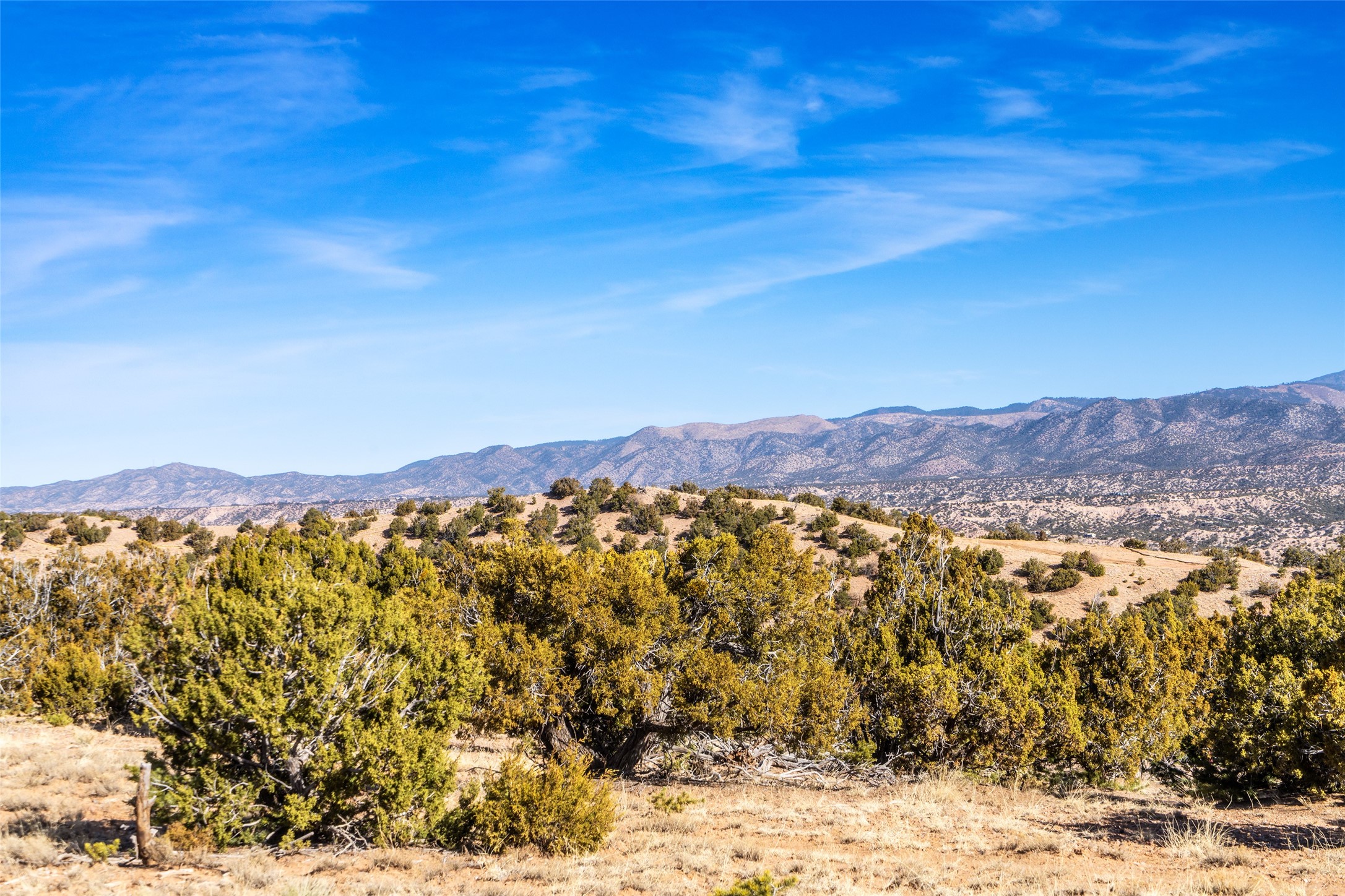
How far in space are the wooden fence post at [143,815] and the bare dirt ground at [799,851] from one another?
0.97 ft

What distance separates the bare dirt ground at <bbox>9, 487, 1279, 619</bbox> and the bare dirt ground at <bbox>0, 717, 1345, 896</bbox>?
23267mm

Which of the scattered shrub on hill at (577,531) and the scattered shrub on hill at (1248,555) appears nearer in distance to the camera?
the scattered shrub on hill at (577,531)

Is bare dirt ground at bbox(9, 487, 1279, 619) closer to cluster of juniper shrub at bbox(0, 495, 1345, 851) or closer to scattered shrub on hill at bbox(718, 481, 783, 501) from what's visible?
scattered shrub on hill at bbox(718, 481, 783, 501)

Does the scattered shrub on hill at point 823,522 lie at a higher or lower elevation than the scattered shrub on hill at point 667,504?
lower

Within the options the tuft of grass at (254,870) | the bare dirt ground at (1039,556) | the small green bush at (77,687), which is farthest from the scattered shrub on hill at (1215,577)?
the small green bush at (77,687)

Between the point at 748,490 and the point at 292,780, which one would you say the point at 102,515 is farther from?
the point at 292,780

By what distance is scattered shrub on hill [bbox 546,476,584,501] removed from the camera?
6500 cm

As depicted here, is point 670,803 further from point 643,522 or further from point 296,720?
point 643,522

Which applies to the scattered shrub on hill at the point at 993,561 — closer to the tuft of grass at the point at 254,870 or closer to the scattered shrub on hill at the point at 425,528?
the scattered shrub on hill at the point at 425,528

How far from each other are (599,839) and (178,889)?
576 centimetres

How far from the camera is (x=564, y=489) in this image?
216 feet

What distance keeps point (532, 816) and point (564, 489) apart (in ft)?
175

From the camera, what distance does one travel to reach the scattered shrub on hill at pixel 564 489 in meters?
65.0

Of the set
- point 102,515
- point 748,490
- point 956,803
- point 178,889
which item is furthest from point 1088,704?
point 102,515
